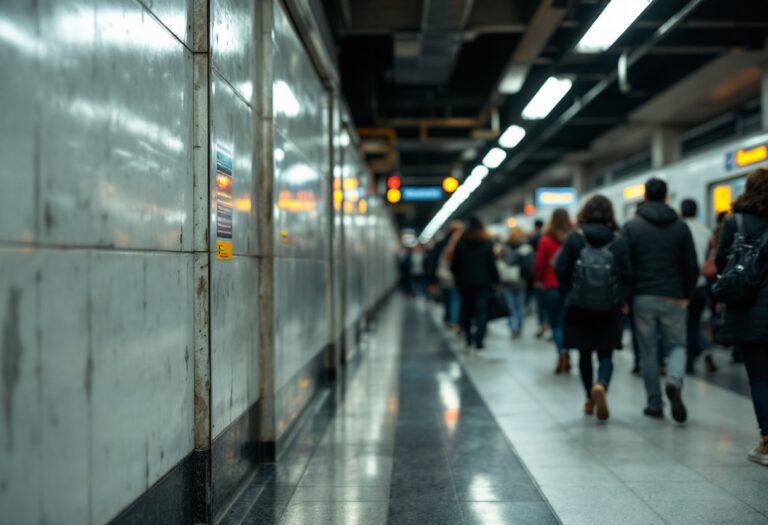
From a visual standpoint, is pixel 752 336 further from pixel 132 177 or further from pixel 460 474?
pixel 132 177

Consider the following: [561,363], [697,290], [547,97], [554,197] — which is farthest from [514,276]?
[554,197]

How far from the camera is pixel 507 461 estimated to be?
173 inches

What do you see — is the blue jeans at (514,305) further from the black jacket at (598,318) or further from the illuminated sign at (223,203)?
the illuminated sign at (223,203)

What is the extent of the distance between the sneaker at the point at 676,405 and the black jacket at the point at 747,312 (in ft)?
3.05

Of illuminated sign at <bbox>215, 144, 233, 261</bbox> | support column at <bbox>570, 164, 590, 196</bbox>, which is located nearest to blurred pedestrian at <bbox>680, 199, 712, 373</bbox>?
illuminated sign at <bbox>215, 144, 233, 261</bbox>

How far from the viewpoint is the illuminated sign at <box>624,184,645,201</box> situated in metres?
11.5

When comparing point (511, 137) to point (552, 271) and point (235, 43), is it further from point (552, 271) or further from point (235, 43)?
point (235, 43)

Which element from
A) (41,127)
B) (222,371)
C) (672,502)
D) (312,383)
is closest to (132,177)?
(41,127)

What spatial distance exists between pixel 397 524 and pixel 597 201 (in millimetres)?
3163

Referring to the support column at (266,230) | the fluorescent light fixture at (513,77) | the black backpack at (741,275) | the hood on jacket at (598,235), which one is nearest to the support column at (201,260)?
the support column at (266,230)

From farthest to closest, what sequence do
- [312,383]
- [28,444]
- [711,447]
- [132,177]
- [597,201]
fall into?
1. [312,383]
2. [597,201]
3. [711,447]
4. [132,177]
5. [28,444]

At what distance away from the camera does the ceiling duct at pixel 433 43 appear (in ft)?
23.6

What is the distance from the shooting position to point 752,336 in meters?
4.24

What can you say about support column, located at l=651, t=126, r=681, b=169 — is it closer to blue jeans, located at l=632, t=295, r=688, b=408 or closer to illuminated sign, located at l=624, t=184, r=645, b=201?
illuminated sign, located at l=624, t=184, r=645, b=201
